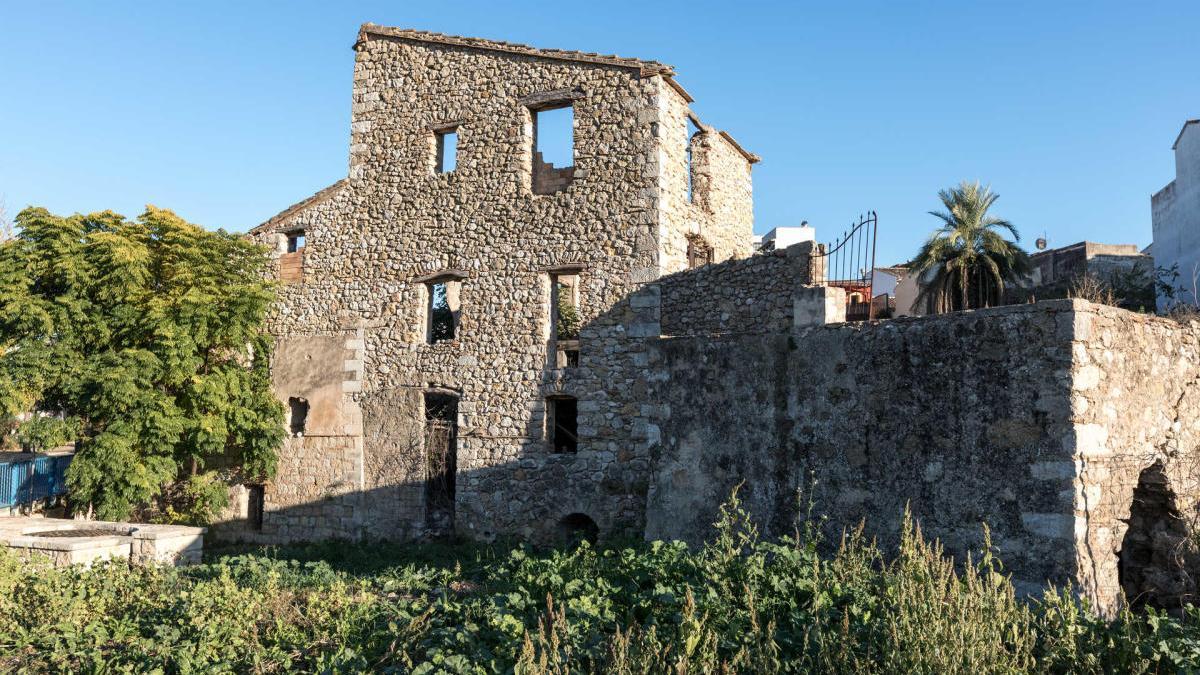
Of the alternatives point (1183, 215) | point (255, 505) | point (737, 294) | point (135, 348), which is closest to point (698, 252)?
point (737, 294)

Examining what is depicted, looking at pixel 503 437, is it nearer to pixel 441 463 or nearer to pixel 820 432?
pixel 441 463

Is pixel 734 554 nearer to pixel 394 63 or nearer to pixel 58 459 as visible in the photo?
pixel 394 63

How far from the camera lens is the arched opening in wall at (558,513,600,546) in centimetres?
1295

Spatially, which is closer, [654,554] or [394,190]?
[654,554]

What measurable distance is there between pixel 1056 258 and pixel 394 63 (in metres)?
25.1

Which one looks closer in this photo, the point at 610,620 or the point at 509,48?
the point at 610,620

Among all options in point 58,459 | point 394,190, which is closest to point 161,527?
point 58,459

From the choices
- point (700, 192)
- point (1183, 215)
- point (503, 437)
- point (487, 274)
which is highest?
point (1183, 215)

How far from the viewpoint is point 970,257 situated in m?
22.4

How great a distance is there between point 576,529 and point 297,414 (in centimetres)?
641

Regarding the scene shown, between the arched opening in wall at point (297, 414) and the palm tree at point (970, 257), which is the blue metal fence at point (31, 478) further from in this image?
the palm tree at point (970, 257)

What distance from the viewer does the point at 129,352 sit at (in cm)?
1430

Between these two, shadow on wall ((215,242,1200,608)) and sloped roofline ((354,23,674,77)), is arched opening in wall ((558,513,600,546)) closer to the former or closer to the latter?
shadow on wall ((215,242,1200,608))

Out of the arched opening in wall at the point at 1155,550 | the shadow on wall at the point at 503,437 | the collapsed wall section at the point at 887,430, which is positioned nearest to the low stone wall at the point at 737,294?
the shadow on wall at the point at 503,437
